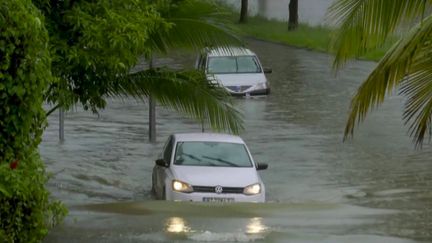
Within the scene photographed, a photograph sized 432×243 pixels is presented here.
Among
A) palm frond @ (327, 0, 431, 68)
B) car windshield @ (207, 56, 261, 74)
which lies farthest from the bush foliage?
car windshield @ (207, 56, 261, 74)

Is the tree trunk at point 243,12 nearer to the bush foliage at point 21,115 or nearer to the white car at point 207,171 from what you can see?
the white car at point 207,171

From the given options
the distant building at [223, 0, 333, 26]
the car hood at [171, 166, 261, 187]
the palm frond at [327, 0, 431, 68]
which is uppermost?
the palm frond at [327, 0, 431, 68]

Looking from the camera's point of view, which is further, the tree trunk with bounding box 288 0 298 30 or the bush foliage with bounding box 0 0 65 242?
the tree trunk with bounding box 288 0 298 30

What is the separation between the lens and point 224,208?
13344 mm

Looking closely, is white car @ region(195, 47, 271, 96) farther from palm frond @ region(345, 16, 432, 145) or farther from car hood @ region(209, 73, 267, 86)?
palm frond @ region(345, 16, 432, 145)

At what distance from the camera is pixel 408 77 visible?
32.3ft

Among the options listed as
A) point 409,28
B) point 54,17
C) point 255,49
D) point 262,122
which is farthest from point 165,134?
point 255,49

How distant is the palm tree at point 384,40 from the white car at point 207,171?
7187mm

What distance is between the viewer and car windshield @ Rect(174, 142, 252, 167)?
18.0m

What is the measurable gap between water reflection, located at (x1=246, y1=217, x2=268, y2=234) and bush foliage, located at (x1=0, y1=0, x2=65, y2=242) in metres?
3.31

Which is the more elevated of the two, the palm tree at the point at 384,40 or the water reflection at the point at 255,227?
the palm tree at the point at 384,40

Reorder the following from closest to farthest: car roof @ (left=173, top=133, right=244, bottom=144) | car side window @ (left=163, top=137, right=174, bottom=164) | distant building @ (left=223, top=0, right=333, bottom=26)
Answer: car side window @ (left=163, top=137, right=174, bottom=164), car roof @ (left=173, top=133, right=244, bottom=144), distant building @ (left=223, top=0, right=333, bottom=26)

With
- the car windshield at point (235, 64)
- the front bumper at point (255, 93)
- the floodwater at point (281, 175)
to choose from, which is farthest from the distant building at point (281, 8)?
the front bumper at point (255, 93)

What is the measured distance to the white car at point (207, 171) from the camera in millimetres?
16688
